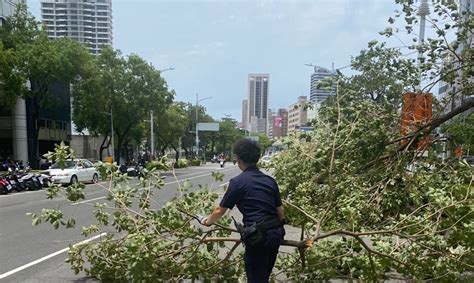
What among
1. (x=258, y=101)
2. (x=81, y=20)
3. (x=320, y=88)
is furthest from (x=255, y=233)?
(x=258, y=101)

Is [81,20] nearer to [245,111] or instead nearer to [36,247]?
[36,247]

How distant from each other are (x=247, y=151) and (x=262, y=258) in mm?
906

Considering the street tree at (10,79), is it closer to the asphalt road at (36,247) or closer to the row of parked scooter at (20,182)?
the row of parked scooter at (20,182)

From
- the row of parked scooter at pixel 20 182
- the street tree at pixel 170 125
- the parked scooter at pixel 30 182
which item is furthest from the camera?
the street tree at pixel 170 125

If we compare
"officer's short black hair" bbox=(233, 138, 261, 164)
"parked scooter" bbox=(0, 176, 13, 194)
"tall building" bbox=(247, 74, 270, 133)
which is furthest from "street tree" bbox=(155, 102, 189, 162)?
"tall building" bbox=(247, 74, 270, 133)

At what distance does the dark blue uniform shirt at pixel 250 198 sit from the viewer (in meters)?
3.41

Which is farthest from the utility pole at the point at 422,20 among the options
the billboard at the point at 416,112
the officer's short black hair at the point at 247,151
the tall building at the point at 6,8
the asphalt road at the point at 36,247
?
the tall building at the point at 6,8

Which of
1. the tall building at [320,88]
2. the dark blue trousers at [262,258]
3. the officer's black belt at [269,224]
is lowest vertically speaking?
the dark blue trousers at [262,258]

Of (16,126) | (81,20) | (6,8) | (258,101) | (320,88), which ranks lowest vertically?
(16,126)

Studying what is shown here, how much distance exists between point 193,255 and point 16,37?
2464 cm

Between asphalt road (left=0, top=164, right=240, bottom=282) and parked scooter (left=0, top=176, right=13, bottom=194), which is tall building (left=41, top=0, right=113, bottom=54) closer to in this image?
parked scooter (left=0, top=176, right=13, bottom=194)

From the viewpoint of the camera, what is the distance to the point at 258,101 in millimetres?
110438

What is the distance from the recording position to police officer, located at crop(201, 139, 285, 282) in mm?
3410

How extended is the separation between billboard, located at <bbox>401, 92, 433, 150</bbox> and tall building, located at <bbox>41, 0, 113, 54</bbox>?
28.4 meters
